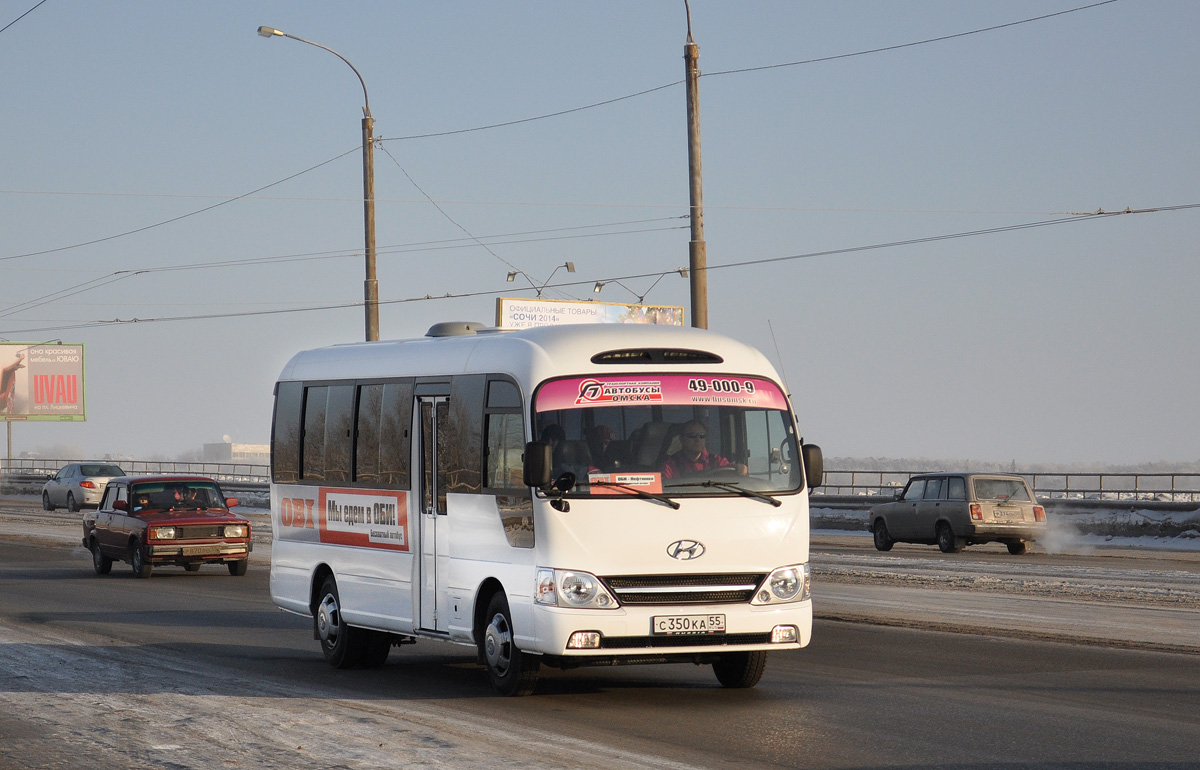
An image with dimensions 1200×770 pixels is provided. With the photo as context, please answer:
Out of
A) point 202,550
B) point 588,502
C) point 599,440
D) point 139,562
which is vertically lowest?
point 139,562

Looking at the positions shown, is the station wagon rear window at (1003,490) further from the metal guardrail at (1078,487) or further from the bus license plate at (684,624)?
the bus license plate at (684,624)

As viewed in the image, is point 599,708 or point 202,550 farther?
point 202,550

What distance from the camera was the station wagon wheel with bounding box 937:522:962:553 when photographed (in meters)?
30.9

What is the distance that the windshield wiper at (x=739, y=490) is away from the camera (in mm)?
11188

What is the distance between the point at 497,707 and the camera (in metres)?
10.9

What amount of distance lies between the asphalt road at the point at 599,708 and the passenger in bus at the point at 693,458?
166 centimetres

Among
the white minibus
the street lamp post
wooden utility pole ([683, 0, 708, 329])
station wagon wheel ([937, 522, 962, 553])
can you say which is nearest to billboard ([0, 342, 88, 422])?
the street lamp post

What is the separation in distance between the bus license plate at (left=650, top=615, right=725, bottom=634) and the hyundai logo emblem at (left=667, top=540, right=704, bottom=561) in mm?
416

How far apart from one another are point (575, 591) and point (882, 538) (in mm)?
22737

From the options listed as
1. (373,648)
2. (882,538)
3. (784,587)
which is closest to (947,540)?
(882,538)

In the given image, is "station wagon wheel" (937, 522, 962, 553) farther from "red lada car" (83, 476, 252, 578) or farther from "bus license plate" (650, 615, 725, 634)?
"bus license plate" (650, 615, 725, 634)

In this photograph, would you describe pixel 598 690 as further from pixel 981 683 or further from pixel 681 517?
pixel 981 683

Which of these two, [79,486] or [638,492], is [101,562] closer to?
[638,492]

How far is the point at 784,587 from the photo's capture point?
11.2 m
